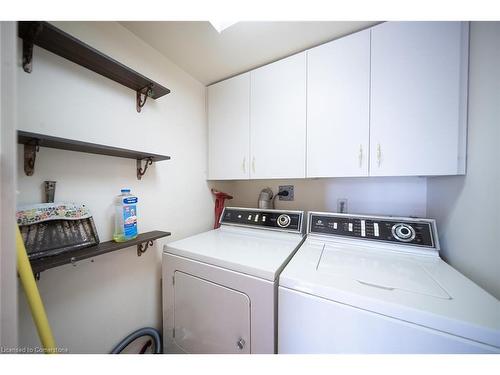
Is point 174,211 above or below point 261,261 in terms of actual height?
above

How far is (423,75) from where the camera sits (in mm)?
897

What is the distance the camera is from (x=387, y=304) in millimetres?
554

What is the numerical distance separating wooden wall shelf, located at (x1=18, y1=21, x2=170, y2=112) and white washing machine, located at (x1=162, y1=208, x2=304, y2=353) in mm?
1088

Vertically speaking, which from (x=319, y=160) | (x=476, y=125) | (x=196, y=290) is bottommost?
(x=196, y=290)

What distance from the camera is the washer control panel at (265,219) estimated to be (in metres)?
1.32

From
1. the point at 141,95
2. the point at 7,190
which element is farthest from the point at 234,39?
the point at 7,190

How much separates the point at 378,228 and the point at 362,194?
1.32ft

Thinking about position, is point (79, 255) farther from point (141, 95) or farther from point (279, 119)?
point (279, 119)

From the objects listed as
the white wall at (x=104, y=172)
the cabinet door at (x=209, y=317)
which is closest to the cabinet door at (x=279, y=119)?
the white wall at (x=104, y=172)

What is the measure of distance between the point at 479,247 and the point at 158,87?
1932 mm

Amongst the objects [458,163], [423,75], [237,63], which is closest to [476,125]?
[458,163]

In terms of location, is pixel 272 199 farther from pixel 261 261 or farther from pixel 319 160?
pixel 261 261

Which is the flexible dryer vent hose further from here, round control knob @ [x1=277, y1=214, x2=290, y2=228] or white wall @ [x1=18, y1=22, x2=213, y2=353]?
round control knob @ [x1=277, y1=214, x2=290, y2=228]

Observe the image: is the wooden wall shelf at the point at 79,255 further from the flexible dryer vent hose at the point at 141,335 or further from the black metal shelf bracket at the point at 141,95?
the black metal shelf bracket at the point at 141,95
